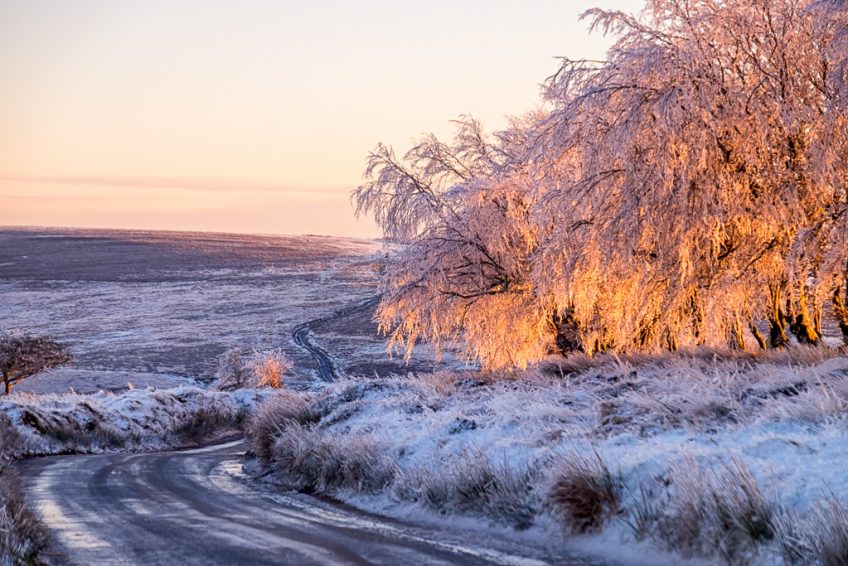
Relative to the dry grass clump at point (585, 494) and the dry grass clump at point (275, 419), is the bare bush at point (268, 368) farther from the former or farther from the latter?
the dry grass clump at point (585, 494)

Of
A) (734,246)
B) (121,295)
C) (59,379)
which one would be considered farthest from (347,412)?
(121,295)

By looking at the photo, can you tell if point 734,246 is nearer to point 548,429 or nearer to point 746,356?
point 746,356

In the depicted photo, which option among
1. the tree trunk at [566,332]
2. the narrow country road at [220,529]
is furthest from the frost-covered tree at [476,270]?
the narrow country road at [220,529]

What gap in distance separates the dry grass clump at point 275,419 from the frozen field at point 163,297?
17.5 meters

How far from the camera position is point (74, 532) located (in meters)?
8.98

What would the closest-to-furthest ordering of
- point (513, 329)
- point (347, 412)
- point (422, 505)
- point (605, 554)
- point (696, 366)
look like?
point (605, 554)
point (422, 505)
point (696, 366)
point (347, 412)
point (513, 329)

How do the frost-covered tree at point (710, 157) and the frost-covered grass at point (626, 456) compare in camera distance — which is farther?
the frost-covered tree at point (710, 157)

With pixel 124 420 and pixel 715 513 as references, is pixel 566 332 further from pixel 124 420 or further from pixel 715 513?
pixel 715 513

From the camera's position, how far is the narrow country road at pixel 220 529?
24.4 ft

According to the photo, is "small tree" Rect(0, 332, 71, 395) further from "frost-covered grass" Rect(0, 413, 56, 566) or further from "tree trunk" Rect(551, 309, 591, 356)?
"frost-covered grass" Rect(0, 413, 56, 566)

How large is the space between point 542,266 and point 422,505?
8757mm

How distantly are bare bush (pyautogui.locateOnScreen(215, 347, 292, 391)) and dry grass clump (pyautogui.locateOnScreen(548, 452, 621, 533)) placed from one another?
1597 inches

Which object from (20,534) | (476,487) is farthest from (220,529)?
(476,487)

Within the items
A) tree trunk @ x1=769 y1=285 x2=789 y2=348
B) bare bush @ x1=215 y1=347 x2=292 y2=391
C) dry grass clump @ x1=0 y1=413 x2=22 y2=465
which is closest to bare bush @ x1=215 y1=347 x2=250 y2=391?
bare bush @ x1=215 y1=347 x2=292 y2=391
